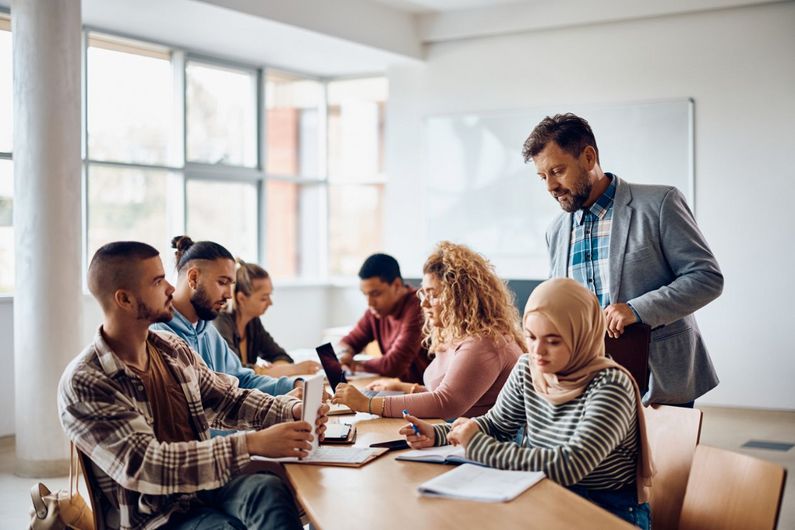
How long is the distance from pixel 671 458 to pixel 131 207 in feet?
17.8

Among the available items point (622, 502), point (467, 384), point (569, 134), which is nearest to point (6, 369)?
point (467, 384)

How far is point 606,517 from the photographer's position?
174cm

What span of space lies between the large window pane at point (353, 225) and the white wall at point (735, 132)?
7.10 ft

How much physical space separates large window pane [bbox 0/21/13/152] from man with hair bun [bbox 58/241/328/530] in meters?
4.12

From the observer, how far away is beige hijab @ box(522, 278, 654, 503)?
2088 millimetres

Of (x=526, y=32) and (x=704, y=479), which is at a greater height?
(x=526, y=32)

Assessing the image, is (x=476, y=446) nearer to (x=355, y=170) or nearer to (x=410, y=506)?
(x=410, y=506)

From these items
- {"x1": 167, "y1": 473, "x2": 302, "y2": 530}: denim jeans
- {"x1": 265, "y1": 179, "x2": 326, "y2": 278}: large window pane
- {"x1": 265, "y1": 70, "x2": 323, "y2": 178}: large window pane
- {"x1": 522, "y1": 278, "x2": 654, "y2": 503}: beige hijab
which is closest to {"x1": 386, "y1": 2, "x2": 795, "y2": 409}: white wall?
{"x1": 265, "y1": 70, "x2": 323, "y2": 178}: large window pane

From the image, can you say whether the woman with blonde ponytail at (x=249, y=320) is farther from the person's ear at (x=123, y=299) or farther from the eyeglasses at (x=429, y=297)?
the person's ear at (x=123, y=299)

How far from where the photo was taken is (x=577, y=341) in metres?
2.09

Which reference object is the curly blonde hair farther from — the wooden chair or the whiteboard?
the whiteboard

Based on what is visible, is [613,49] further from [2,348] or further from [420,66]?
[2,348]

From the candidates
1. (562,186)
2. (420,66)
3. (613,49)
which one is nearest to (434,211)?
(420,66)

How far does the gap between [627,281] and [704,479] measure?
877 mm
